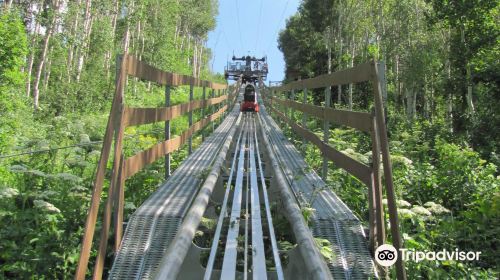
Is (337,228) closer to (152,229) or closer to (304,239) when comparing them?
(304,239)

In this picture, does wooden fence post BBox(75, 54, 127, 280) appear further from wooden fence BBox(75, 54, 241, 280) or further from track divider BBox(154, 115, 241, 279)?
track divider BBox(154, 115, 241, 279)

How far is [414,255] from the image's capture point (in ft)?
12.2

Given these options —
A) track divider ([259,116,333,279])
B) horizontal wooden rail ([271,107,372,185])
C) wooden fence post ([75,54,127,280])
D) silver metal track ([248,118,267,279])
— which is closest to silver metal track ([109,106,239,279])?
wooden fence post ([75,54,127,280])

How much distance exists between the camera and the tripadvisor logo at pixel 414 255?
11.1 feet

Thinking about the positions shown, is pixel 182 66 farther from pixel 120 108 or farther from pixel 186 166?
pixel 120 108

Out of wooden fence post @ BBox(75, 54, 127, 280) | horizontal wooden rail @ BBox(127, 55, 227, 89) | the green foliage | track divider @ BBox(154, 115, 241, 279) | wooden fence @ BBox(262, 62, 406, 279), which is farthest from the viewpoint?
the green foliage

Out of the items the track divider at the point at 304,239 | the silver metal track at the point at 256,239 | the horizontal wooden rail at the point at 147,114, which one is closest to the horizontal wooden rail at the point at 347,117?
the track divider at the point at 304,239

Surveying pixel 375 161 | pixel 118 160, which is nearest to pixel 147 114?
pixel 118 160

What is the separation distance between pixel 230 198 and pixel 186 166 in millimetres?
1191

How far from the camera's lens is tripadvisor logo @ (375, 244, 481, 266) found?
11.1 feet

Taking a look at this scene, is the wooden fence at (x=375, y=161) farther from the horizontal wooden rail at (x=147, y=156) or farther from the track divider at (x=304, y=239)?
the horizontal wooden rail at (x=147, y=156)

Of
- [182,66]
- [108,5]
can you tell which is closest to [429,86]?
[108,5]

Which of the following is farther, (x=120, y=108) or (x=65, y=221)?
(x=65, y=221)

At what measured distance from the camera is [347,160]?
4.63 metres
